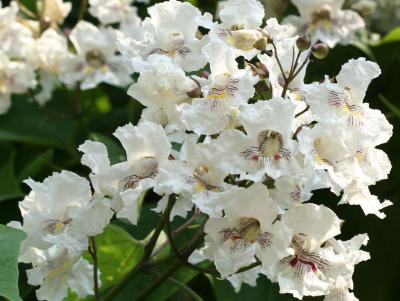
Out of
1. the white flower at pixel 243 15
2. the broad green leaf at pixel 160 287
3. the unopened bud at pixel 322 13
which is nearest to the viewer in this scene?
the white flower at pixel 243 15

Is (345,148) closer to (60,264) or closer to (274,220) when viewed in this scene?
(274,220)

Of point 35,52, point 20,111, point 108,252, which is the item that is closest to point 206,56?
point 108,252

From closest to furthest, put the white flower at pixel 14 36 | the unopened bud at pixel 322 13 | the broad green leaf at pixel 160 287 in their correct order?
the broad green leaf at pixel 160 287
the white flower at pixel 14 36
the unopened bud at pixel 322 13

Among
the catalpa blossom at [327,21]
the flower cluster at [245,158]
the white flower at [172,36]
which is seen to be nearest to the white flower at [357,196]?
the flower cluster at [245,158]

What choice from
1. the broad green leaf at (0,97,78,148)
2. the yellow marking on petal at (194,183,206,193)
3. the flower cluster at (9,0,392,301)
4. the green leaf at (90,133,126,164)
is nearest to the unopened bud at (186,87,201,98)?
the flower cluster at (9,0,392,301)

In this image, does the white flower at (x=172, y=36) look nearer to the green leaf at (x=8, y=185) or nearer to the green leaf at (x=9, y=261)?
the green leaf at (x=9, y=261)

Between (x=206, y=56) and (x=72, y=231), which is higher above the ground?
(x=206, y=56)

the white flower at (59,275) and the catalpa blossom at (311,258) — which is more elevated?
the catalpa blossom at (311,258)
